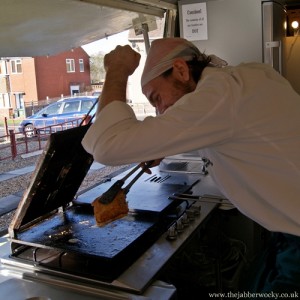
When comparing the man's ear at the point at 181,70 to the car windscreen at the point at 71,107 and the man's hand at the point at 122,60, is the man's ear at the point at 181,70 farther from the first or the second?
the car windscreen at the point at 71,107

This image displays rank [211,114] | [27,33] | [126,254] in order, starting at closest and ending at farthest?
[211,114], [126,254], [27,33]

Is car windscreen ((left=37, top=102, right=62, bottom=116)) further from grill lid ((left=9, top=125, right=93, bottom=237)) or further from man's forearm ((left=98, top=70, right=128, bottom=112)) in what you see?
man's forearm ((left=98, top=70, right=128, bottom=112))

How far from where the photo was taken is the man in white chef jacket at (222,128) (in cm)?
82

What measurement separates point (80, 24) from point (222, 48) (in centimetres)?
85

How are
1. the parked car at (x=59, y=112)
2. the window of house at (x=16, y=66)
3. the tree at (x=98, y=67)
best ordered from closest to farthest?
the tree at (x=98, y=67) → the window of house at (x=16, y=66) → the parked car at (x=59, y=112)

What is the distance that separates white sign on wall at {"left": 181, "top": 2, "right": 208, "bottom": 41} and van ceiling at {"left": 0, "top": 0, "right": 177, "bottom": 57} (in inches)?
5.9

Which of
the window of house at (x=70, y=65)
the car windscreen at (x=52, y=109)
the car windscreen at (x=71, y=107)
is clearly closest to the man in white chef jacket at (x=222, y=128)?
the window of house at (x=70, y=65)

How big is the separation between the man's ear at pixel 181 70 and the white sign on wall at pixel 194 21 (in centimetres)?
143

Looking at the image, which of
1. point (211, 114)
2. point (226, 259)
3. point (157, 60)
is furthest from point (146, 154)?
point (226, 259)

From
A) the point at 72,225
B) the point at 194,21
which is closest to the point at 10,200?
the point at 72,225

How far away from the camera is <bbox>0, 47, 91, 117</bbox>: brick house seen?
246 cm

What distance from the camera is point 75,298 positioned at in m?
1.02

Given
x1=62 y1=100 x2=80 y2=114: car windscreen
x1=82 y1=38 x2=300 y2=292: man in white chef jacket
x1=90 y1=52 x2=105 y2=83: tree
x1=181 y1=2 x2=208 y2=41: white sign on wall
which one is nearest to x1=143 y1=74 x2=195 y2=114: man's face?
x1=82 y1=38 x2=300 y2=292: man in white chef jacket

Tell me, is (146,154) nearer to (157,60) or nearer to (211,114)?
(211,114)
